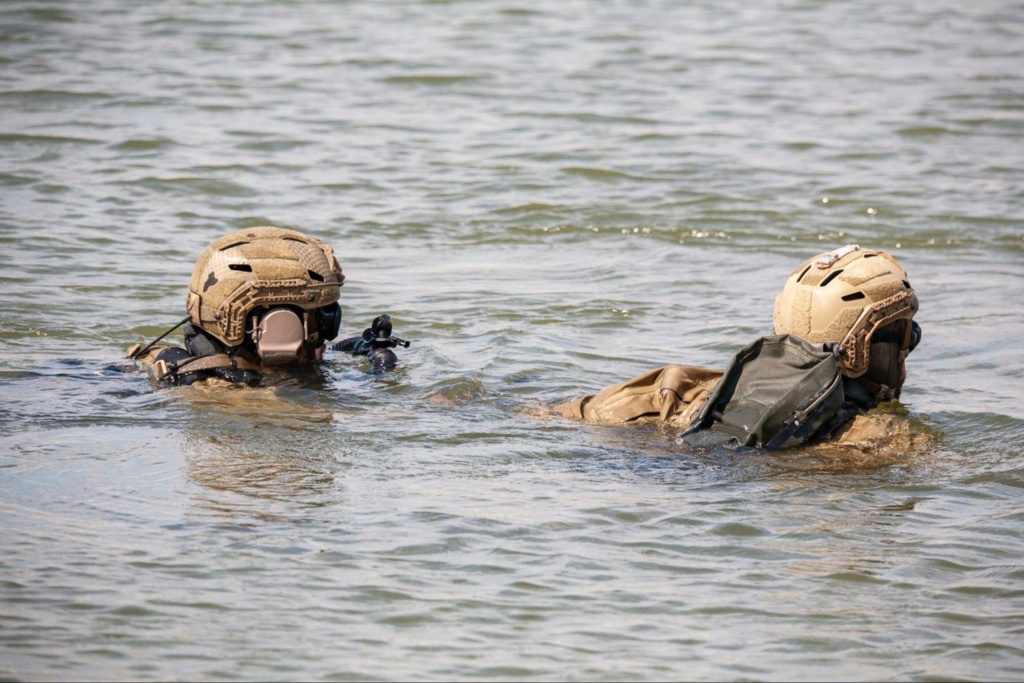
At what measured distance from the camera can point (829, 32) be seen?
2439cm

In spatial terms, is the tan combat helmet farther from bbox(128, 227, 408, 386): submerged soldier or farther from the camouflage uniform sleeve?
bbox(128, 227, 408, 386): submerged soldier

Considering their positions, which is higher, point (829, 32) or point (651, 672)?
point (829, 32)

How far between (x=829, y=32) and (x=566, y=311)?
49.4 ft

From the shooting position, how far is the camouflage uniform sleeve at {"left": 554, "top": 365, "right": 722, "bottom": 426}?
7.62m

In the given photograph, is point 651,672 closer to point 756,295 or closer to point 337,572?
point 337,572

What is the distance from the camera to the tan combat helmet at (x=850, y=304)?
713 cm

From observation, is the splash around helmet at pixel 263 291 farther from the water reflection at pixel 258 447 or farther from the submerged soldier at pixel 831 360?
the submerged soldier at pixel 831 360

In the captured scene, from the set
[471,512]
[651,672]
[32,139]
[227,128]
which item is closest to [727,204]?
[227,128]

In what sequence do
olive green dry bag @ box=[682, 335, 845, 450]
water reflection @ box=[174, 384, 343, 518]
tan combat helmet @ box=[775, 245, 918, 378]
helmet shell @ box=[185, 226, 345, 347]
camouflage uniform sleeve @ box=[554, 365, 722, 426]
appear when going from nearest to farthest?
water reflection @ box=[174, 384, 343, 518] < olive green dry bag @ box=[682, 335, 845, 450] < tan combat helmet @ box=[775, 245, 918, 378] < camouflage uniform sleeve @ box=[554, 365, 722, 426] < helmet shell @ box=[185, 226, 345, 347]

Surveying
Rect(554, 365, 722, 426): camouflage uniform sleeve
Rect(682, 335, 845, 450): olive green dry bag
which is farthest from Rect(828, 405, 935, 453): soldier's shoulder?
Rect(554, 365, 722, 426): camouflage uniform sleeve

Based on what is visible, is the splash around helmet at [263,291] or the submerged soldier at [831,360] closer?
the submerged soldier at [831,360]

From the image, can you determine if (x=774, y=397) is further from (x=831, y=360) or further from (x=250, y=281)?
(x=250, y=281)

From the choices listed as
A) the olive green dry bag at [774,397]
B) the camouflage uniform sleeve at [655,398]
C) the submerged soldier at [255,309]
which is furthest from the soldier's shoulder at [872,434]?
the submerged soldier at [255,309]

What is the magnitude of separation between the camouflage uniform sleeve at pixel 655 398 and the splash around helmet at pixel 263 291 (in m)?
1.50
